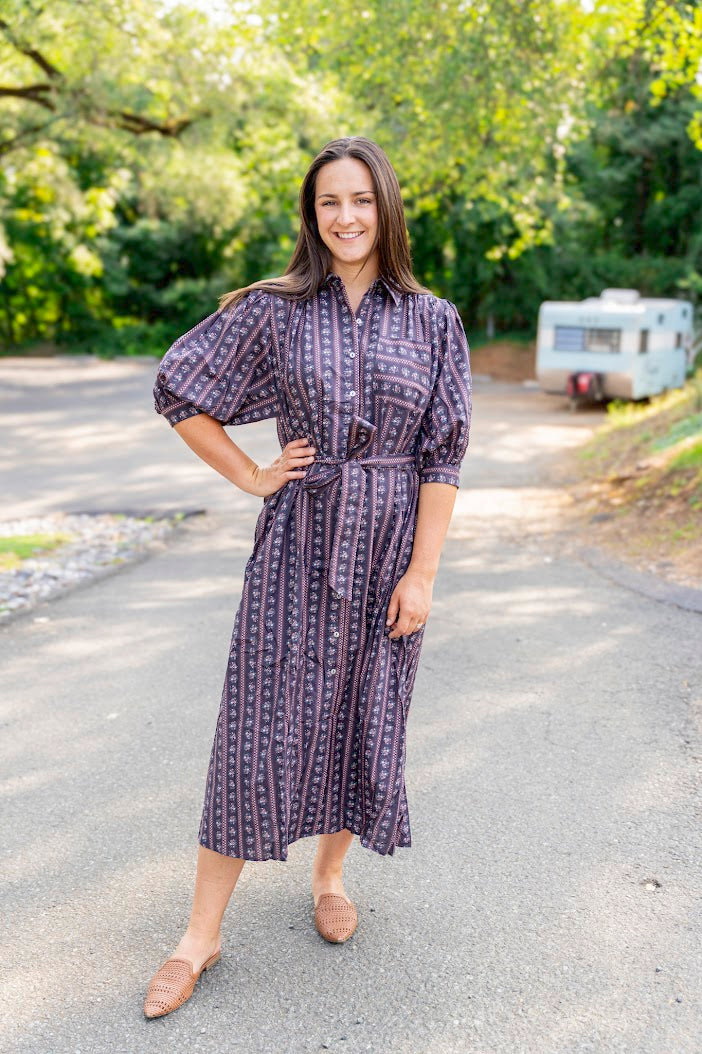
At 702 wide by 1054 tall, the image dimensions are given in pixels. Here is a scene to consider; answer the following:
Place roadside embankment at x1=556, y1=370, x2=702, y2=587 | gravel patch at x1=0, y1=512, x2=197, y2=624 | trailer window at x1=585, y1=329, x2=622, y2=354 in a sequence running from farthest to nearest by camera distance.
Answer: trailer window at x1=585, y1=329, x2=622, y2=354
roadside embankment at x1=556, y1=370, x2=702, y2=587
gravel patch at x1=0, y1=512, x2=197, y2=624

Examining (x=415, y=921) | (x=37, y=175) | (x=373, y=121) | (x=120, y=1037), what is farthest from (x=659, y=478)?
(x=37, y=175)

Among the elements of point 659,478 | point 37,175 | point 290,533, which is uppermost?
point 37,175

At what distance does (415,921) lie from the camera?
9.45 feet

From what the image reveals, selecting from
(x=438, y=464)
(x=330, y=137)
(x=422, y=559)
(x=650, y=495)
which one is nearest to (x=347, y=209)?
(x=438, y=464)

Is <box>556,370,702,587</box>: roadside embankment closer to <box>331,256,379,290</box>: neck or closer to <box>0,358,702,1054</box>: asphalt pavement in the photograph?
<box>0,358,702,1054</box>: asphalt pavement

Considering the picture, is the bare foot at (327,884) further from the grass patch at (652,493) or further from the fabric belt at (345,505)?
the grass patch at (652,493)

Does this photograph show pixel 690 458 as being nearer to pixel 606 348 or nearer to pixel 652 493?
pixel 652 493

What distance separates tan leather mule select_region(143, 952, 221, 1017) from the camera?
2.45 meters

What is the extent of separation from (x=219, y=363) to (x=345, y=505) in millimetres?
465

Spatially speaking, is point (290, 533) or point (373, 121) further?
point (373, 121)

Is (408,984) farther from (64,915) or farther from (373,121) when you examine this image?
(373,121)

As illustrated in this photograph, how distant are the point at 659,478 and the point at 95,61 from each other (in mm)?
9490

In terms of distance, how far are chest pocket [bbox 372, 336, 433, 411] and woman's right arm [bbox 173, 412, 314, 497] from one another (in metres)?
0.24

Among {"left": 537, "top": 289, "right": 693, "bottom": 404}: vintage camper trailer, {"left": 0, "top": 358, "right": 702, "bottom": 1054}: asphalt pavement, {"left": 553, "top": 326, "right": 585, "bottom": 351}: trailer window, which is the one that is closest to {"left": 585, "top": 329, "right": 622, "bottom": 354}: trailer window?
{"left": 537, "top": 289, "right": 693, "bottom": 404}: vintage camper trailer
